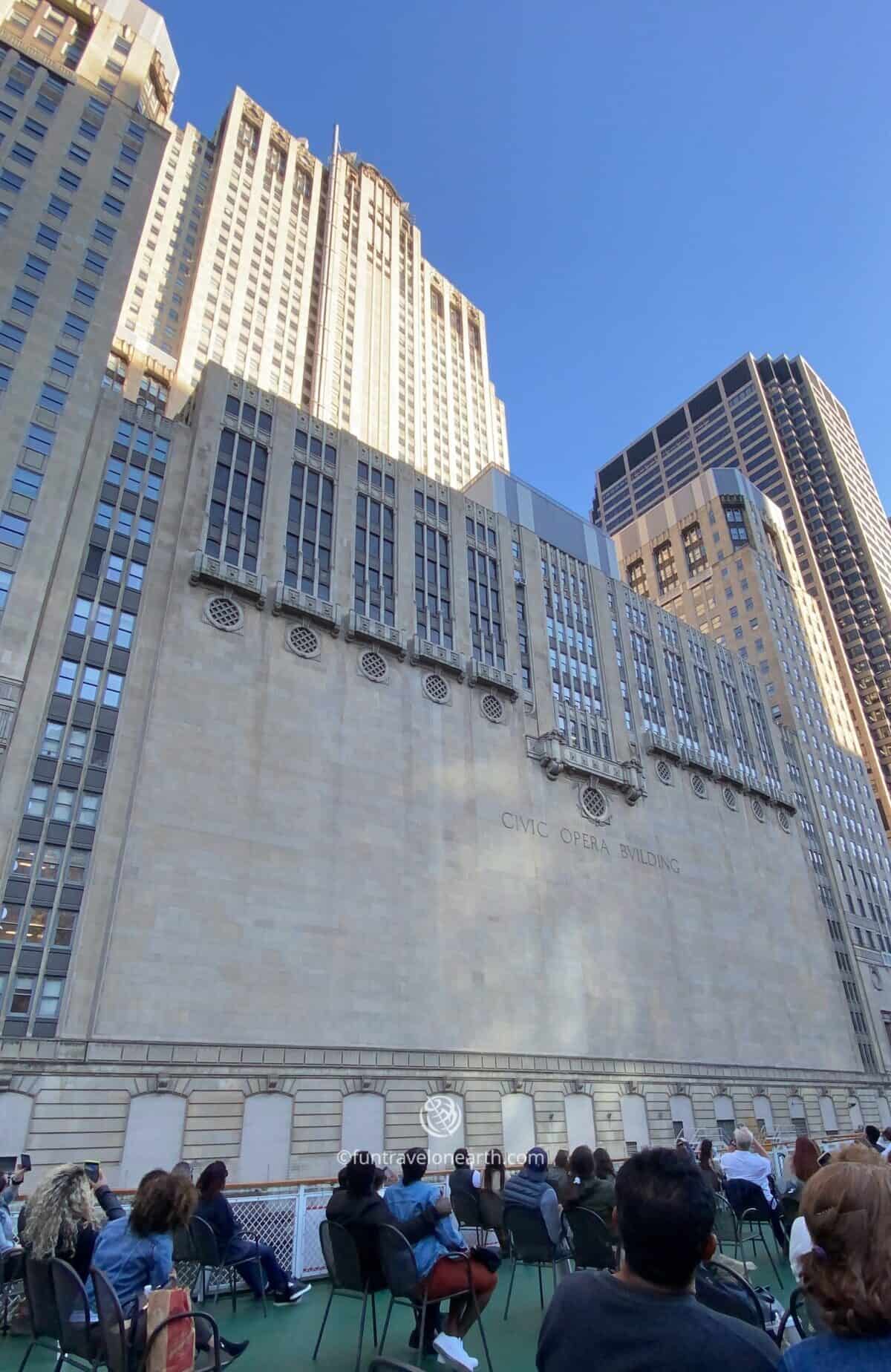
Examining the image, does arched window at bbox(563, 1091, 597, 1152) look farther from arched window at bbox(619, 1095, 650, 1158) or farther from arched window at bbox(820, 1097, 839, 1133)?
arched window at bbox(820, 1097, 839, 1133)

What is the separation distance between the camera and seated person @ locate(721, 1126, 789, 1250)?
Answer: 1153 centimetres

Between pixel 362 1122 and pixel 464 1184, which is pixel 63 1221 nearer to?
pixel 464 1184

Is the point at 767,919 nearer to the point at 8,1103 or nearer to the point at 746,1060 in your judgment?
the point at 746,1060

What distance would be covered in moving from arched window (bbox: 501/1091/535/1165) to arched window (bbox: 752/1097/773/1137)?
16587 mm

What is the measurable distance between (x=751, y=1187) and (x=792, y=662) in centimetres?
7036

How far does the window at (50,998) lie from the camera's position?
2395cm

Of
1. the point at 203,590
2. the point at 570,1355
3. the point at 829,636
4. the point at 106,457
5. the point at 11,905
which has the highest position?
the point at 829,636

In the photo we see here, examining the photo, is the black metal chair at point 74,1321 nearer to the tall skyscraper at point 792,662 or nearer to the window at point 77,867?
the window at point 77,867

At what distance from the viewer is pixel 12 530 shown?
97.2 feet

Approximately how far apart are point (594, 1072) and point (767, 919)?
20.2 metres

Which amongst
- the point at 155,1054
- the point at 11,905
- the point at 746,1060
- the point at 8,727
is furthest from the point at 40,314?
the point at 746,1060

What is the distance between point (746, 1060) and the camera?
4306cm

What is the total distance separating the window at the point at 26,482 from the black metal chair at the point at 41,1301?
2955cm

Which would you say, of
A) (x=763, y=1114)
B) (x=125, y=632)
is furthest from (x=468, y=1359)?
(x=763, y=1114)
